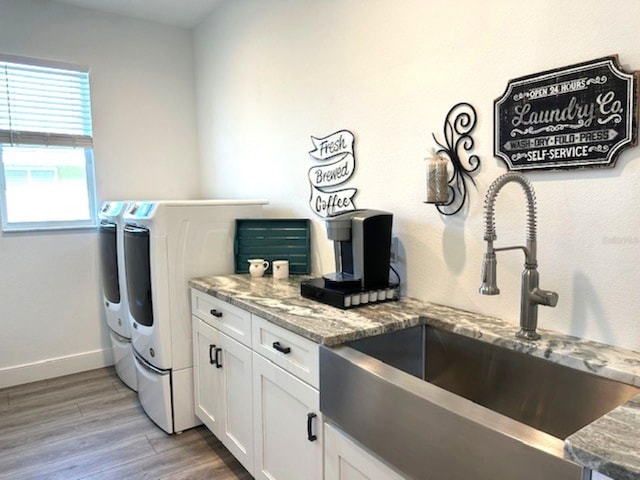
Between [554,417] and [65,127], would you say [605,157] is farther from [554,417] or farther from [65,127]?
[65,127]

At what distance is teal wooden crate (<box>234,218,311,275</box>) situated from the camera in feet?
8.11

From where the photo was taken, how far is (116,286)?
2.99m

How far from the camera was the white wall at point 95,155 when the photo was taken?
10.0 feet

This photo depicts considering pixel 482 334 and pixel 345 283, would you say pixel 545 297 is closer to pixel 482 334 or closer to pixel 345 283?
pixel 482 334

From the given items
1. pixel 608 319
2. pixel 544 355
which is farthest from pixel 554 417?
pixel 608 319

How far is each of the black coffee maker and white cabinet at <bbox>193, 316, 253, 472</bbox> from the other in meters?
0.49

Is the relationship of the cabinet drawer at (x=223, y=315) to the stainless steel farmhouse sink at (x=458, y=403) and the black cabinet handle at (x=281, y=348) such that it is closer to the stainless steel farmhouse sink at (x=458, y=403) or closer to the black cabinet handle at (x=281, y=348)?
the black cabinet handle at (x=281, y=348)

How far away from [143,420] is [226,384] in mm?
868

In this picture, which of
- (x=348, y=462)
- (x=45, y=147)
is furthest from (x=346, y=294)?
(x=45, y=147)

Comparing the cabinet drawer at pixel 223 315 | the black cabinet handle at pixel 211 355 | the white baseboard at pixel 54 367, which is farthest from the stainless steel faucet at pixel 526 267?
the white baseboard at pixel 54 367

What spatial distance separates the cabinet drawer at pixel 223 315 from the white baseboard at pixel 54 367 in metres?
1.52

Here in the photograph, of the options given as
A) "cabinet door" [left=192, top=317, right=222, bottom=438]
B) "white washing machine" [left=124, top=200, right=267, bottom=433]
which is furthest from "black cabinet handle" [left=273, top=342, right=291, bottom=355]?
"white washing machine" [left=124, top=200, right=267, bottom=433]

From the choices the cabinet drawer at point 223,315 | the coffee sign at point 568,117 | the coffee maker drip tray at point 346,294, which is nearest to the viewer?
the coffee sign at point 568,117

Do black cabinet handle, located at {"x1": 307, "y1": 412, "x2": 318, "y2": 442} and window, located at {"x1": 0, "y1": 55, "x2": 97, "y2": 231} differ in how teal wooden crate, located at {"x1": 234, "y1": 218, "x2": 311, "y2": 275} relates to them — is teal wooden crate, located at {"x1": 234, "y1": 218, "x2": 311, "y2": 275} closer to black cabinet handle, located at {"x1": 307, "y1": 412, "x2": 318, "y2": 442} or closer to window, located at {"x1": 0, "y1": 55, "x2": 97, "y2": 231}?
black cabinet handle, located at {"x1": 307, "y1": 412, "x2": 318, "y2": 442}
